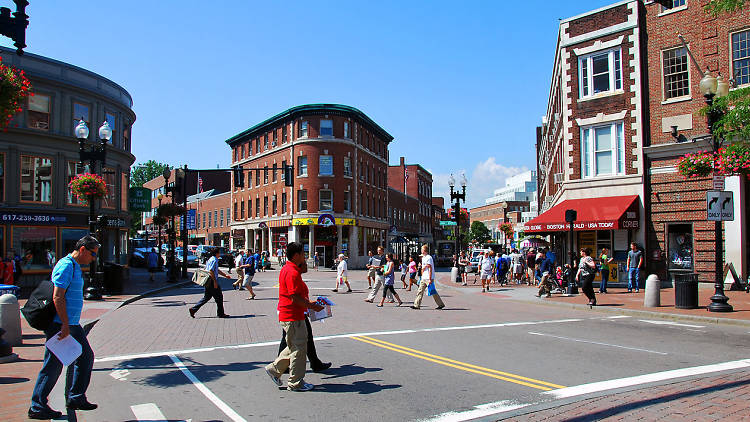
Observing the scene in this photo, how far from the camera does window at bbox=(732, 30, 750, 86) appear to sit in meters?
20.0

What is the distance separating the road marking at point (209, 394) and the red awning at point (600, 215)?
60.0 ft

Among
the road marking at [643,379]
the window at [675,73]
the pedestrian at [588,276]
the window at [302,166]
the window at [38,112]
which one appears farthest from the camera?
the window at [302,166]

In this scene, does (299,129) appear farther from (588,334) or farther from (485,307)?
(588,334)

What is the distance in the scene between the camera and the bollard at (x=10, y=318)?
30.8ft

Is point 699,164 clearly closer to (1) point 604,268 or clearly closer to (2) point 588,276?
(2) point 588,276

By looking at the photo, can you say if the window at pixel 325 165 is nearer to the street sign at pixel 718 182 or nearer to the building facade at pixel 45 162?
the building facade at pixel 45 162

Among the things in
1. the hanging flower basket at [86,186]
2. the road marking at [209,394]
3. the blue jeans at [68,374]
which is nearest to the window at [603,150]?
the hanging flower basket at [86,186]

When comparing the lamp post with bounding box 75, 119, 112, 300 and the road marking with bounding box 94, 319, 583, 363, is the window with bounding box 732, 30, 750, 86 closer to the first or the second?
the road marking with bounding box 94, 319, 583, 363

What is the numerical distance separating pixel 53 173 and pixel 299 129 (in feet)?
89.1

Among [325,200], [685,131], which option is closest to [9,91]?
[685,131]

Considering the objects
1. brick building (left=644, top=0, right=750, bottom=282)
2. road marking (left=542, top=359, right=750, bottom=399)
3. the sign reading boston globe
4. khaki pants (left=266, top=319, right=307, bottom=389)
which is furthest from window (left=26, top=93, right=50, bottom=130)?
brick building (left=644, top=0, right=750, bottom=282)

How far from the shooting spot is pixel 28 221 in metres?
24.7

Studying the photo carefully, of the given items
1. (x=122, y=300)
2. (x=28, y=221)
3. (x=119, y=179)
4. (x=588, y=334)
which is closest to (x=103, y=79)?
(x=119, y=179)

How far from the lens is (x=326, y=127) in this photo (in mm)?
50562
